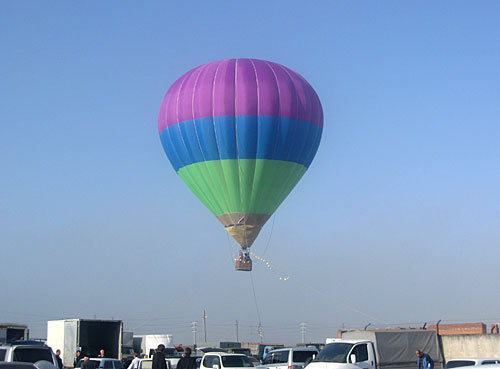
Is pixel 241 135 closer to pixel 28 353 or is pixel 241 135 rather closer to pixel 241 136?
pixel 241 136

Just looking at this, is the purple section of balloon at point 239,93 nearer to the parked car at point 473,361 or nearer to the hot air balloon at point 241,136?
the hot air balloon at point 241,136

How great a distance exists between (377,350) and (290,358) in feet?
12.4

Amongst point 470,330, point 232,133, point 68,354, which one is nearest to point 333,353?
point 68,354

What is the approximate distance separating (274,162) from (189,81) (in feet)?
23.7

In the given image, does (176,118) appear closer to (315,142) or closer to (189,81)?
(189,81)

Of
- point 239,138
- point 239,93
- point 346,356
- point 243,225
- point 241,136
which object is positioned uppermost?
point 239,93

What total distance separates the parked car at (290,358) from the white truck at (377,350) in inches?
42.5

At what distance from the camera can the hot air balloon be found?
42562 mm

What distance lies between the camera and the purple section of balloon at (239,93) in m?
42.5

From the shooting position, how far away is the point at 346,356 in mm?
22375

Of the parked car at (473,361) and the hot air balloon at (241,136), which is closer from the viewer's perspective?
the parked car at (473,361)

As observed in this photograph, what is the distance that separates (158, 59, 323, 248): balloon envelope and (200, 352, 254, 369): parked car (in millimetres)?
19371

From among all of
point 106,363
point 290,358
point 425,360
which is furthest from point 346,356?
point 106,363

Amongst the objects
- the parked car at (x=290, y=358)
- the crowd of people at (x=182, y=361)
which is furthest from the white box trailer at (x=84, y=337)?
the parked car at (x=290, y=358)
